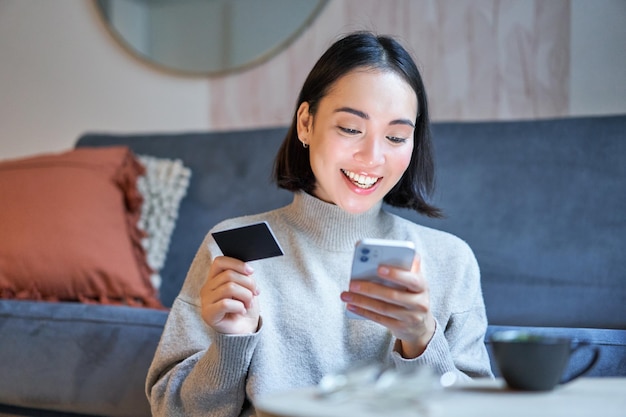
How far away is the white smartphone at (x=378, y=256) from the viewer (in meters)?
0.95

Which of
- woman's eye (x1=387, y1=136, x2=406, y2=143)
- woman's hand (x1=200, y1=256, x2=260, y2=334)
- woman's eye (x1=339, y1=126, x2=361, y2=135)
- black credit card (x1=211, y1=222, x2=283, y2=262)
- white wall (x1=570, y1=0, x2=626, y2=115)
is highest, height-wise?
white wall (x1=570, y1=0, x2=626, y2=115)

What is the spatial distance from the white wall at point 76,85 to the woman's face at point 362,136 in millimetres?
1141

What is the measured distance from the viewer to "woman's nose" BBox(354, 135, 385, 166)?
1.28 m

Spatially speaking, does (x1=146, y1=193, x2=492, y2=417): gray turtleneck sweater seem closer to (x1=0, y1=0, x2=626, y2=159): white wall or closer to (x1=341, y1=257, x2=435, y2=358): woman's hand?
(x1=341, y1=257, x2=435, y2=358): woman's hand

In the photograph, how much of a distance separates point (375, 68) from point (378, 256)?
1.58 feet

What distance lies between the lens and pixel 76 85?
2.91m

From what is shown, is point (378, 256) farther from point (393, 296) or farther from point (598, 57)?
point (598, 57)

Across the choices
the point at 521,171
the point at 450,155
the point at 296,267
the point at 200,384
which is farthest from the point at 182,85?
the point at 200,384

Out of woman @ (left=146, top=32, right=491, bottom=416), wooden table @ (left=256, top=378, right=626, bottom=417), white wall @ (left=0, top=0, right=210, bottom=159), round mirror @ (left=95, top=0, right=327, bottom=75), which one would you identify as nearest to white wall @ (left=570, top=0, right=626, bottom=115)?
round mirror @ (left=95, top=0, right=327, bottom=75)

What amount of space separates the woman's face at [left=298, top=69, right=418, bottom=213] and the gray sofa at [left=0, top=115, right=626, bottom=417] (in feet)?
1.27

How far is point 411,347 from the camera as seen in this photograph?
1123 mm

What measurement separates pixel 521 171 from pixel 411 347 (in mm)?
827

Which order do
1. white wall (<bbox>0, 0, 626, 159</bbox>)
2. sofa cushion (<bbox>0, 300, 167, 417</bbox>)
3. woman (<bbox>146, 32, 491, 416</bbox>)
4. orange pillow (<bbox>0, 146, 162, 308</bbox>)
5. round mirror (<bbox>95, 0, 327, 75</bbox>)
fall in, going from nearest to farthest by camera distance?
1. woman (<bbox>146, 32, 491, 416</bbox>)
2. sofa cushion (<bbox>0, 300, 167, 417</bbox>)
3. orange pillow (<bbox>0, 146, 162, 308</bbox>)
4. round mirror (<bbox>95, 0, 327, 75</bbox>)
5. white wall (<bbox>0, 0, 626, 159</bbox>)

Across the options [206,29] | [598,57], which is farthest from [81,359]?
[598,57]
